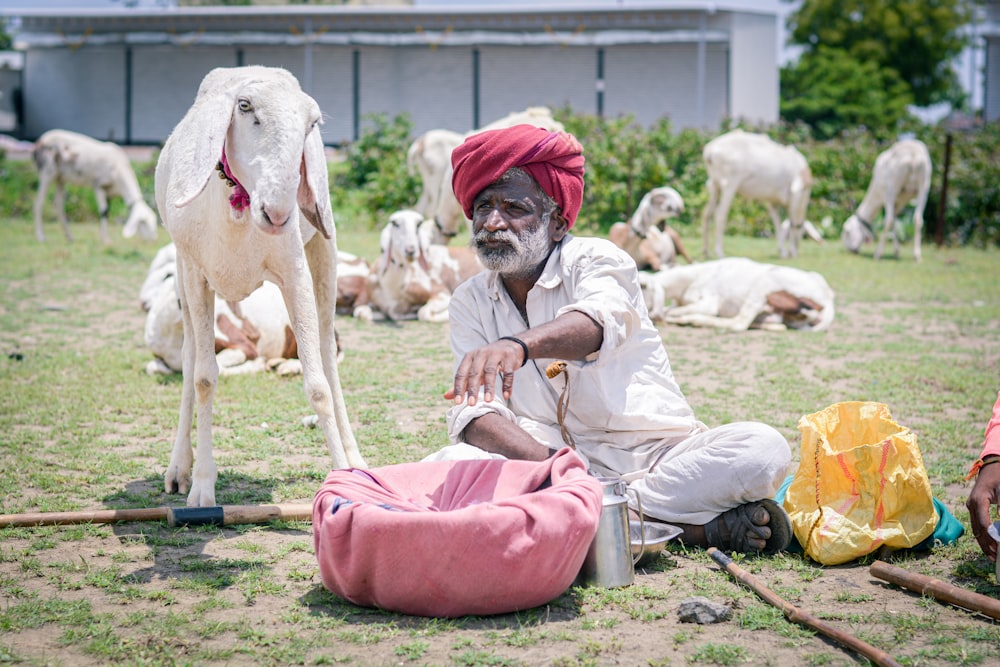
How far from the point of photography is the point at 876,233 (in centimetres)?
2034

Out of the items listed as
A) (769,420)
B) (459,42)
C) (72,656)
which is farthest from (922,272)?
(459,42)

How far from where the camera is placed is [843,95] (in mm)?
38156

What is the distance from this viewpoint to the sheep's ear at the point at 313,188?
4.03 meters

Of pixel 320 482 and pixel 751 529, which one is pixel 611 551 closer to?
pixel 751 529

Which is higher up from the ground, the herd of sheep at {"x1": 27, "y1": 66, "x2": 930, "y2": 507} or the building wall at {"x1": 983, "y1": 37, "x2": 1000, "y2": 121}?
the building wall at {"x1": 983, "y1": 37, "x2": 1000, "y2": 121}

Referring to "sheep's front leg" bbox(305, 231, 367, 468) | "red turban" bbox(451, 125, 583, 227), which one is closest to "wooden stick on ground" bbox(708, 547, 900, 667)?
"red turban" bbox(451, 125, 583, 227)

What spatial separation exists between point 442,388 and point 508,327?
342 cm

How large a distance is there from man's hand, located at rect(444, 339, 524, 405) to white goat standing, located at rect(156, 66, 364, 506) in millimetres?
1010

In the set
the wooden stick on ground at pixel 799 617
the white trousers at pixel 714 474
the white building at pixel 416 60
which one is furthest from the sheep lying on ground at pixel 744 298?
the white building at pixel 416 60

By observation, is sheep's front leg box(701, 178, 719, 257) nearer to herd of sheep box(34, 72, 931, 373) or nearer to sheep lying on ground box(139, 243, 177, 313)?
herd of sheep box(34, 72, 931, 373)

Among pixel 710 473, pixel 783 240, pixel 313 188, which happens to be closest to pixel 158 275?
pixel 313 188

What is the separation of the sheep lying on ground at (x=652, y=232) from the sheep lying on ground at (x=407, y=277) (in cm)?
287

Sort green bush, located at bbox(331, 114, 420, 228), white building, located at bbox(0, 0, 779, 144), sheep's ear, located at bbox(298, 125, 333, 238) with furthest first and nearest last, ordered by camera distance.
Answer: white building, located at bbox(0, 0, 779, 144)
green bush, located at bbox(331, 114, 420, 228)
sheep's ear, located at bbox(298, 125, 333, 238)

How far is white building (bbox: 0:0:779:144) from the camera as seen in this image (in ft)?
92.4
